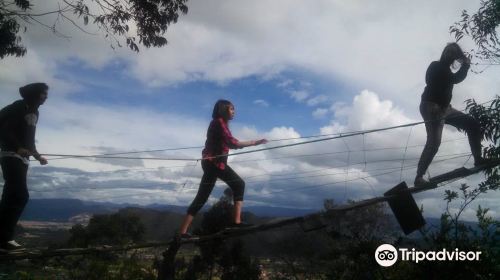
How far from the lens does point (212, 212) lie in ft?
81.8

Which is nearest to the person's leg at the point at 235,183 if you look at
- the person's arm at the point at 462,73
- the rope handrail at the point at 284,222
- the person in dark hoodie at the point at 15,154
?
the rope handrail at the point at 284,222

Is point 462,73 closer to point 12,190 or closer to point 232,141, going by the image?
point 232,141

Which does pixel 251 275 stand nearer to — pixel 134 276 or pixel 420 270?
pixel 134 276

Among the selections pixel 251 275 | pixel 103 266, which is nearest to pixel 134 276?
pixel 103 266

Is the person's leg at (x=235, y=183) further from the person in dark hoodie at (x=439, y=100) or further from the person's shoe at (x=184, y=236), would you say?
the person in dark hoodie at (x=439, y=100)

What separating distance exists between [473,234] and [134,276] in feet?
34.2

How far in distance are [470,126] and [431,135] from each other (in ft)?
1.92

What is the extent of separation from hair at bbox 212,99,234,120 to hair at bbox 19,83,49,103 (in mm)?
2039

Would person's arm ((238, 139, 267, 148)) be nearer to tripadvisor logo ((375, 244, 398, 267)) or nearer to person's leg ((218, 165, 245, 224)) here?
person's leg ((218, 165, 245, 224))

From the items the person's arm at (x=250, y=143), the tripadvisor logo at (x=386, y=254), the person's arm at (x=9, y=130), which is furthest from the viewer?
the tripadvisor logo at (x=386, y=254)

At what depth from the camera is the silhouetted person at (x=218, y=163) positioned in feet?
15.6

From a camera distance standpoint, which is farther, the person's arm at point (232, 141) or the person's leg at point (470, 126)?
the person's leg at point (470, 126)

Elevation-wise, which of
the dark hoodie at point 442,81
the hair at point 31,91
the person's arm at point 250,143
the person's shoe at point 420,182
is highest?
the dark hoodie at point 442,81

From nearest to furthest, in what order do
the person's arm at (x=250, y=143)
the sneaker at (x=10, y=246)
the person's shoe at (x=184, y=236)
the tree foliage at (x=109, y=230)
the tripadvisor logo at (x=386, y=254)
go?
the sneaker at (x=10, y=246) < the person's arm at (x=250, y=143) < the person's shoe at (x=184, y=236) < the tripadvisor logo at (x=386, y=254) < the tree foliage at (x=109, y=230)
